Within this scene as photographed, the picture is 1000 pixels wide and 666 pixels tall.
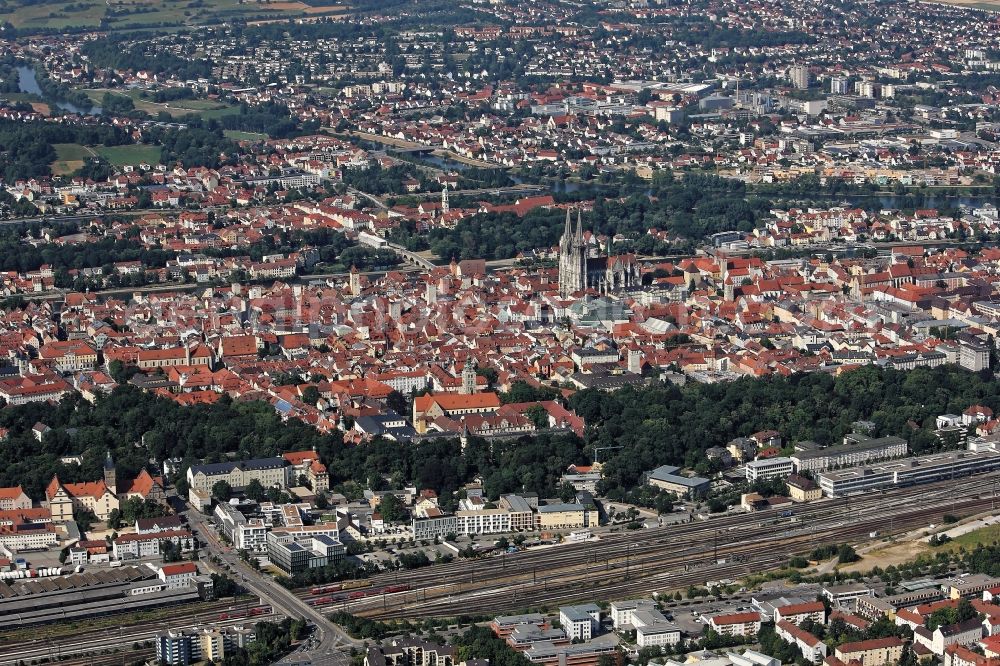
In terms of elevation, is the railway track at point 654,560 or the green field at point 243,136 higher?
the railway track at point 654,560

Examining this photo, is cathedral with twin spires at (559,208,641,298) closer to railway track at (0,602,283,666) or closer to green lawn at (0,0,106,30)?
railway track at (0,602,283,666)

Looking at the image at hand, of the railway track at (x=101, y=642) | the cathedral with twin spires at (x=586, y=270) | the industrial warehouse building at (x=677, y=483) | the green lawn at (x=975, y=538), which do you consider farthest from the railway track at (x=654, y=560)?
the cathedral with twin spires at (x=586, y=270)

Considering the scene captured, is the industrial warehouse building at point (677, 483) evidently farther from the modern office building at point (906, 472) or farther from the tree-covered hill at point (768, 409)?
the modern office building at point (906, 472)

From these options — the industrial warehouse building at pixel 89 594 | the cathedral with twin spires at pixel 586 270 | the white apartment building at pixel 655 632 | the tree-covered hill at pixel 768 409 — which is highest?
the white apartment building at pixel 655 632

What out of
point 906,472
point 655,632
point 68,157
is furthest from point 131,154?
point 655,632

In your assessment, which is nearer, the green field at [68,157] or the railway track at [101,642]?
the railway track at [101,642]

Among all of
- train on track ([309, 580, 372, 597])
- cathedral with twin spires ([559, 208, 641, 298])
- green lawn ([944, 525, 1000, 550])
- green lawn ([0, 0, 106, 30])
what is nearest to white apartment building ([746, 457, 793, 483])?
green lawn ([944, 525, 1000, 550])

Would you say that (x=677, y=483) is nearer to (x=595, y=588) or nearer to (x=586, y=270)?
(x=595, y=588)
